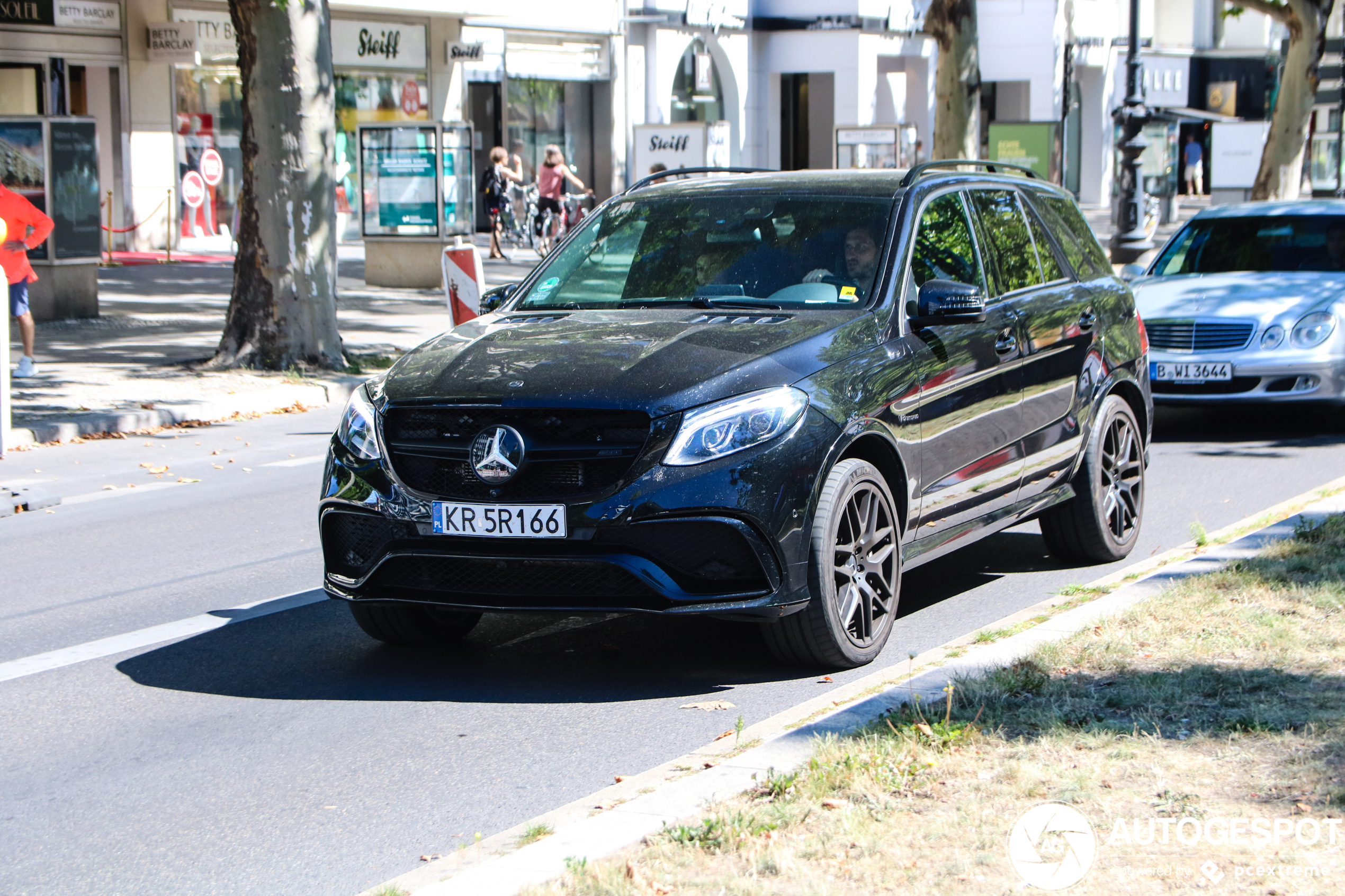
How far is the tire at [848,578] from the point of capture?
5.78m

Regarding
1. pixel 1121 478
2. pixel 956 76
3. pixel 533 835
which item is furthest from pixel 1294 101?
pixel 533 835

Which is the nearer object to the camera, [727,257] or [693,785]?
[693,785]

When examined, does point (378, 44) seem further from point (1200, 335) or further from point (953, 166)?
point (953, 166)

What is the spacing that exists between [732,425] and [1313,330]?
24.7ft

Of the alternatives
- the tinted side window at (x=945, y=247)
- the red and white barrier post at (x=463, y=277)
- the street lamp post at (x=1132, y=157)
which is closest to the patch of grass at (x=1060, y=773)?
the tinted side window at (x=945, y=247)

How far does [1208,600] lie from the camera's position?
6.38 m

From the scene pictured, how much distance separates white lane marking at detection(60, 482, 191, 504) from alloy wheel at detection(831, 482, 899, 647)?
5600 mm

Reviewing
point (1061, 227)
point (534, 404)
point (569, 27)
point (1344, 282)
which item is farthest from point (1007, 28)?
point (534, 404)

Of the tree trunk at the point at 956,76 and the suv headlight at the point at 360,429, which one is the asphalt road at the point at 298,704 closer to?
the suv headlight at the point at 360,429

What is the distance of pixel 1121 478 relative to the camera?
810cm

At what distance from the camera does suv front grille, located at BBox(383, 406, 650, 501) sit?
556 centimetres

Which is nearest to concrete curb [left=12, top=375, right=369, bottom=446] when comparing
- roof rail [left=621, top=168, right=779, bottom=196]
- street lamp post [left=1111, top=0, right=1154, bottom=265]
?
roof rail [left=621, top=168, right=779, bottom=196]

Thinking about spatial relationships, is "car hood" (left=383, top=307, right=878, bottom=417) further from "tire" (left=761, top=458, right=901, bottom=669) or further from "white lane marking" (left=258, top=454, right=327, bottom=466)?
"white lane marking" (left=258, top=454, right=327, bottom=466)

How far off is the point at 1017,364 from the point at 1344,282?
6.26 metres
